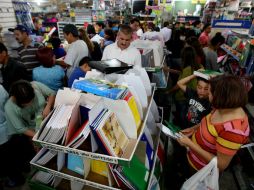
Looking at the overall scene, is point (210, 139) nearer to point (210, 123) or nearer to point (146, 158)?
point (210, 123)

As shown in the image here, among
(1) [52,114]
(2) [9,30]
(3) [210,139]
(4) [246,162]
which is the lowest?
(4) [246,162]

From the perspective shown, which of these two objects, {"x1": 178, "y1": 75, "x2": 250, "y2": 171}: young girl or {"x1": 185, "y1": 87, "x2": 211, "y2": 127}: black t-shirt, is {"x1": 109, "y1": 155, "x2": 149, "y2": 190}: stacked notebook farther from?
{"x1": 185, "y1": 87, "x2": 211, "y2": 127}: black t-shirt

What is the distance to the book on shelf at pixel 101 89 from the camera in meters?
1.21

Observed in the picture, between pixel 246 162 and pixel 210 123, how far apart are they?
1986 millimetres

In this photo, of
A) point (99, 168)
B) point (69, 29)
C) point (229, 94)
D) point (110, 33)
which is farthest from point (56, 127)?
point (110, 33)

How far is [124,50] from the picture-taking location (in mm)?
2975

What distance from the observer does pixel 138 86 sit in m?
1.57

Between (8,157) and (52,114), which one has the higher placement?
(52,114)

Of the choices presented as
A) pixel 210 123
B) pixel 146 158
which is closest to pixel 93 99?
pixel 146 158

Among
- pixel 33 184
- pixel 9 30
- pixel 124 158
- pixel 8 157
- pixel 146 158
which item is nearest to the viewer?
pixel 124 158

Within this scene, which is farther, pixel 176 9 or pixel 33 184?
pixel 176 9

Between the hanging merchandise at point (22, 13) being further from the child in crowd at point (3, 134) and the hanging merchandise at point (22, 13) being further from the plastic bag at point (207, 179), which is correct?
the plastic bag at point (207, 179)

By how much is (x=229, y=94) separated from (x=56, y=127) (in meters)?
1.22

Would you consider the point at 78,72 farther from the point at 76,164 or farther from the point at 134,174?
the point at 134,174
